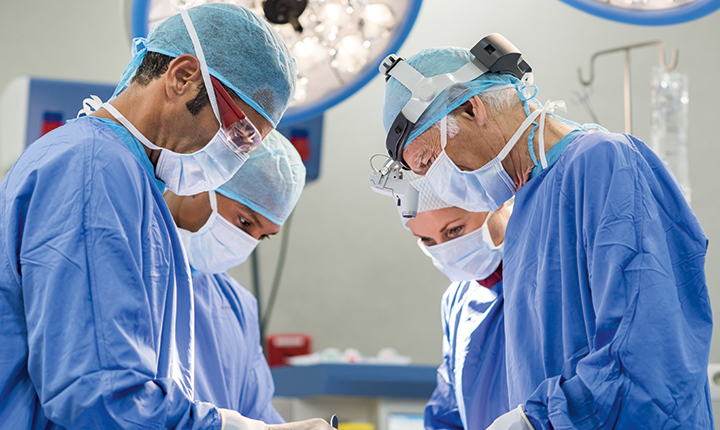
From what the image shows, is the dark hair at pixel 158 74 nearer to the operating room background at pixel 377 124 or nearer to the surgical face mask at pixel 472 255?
the surgical face mask at pixel 472 255

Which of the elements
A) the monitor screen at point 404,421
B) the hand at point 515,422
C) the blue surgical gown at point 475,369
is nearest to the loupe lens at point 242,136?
the hand at point 515,422

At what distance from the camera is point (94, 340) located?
102cm

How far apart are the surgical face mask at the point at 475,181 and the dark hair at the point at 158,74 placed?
0.47 m

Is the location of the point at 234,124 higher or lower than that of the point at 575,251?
higher

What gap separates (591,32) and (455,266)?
2.81 m

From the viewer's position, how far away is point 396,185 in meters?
1.75

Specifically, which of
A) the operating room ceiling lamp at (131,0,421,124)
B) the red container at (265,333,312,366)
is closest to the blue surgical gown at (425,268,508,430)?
the operating room ceiling lamp at (131,0,421,124)

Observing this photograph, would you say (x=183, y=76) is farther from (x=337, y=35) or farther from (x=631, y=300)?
(x=631, y=300)

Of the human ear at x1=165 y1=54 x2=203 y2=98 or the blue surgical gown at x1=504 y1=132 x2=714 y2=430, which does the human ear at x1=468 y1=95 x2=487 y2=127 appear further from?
the human ear at x1=165 y1=54 x2=203 y2=98

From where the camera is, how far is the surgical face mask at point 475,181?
4.84ft

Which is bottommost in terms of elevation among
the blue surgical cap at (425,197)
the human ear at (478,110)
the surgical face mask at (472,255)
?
the surgical face mask at (472,255)

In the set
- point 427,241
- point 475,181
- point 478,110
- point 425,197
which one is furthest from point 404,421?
point 478,110

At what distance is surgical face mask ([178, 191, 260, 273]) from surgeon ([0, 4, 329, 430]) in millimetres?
583

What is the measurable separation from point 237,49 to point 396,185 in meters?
0.57
